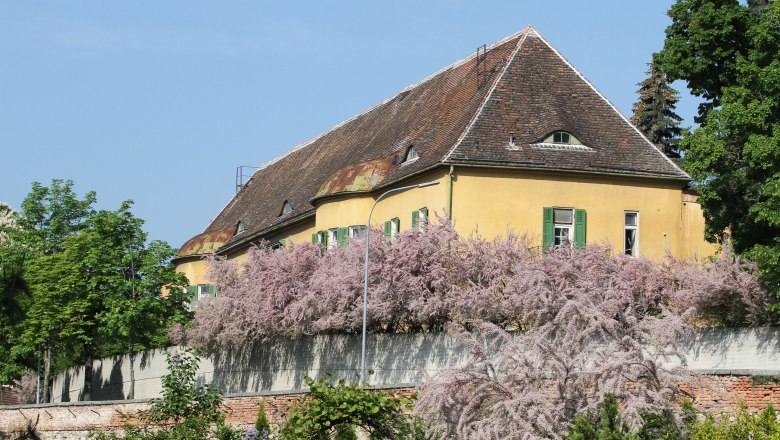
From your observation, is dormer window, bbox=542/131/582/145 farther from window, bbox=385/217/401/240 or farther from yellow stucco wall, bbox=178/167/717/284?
window, bbox=385/217/401/240

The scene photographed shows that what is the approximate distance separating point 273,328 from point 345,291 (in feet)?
13.4

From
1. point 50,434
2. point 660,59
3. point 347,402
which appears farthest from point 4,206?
point 347,402

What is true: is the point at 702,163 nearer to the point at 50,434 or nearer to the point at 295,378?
the point at 295,378

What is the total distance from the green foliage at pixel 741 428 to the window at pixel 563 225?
18.6 m

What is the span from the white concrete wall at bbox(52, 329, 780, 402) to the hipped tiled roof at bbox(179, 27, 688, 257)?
5.98 meters

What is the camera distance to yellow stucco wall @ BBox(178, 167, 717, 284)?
43719mm

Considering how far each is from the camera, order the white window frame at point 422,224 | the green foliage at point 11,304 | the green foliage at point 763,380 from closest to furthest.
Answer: the green foliage at point 763,380 < the white window frame at point 422,224 < the green foliage at point 11,304

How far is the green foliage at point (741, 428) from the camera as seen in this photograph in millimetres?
Result: 23859

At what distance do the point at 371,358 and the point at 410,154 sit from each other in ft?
29.2

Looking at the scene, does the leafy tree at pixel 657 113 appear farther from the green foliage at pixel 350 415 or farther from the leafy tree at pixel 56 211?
the green foliage at pixel 350 415

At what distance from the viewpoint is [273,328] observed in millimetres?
44969

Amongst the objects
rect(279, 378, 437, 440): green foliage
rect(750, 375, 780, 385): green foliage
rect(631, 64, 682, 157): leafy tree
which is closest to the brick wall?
rect(750, 375, 780, 385): green foliage

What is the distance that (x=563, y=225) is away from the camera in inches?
1736

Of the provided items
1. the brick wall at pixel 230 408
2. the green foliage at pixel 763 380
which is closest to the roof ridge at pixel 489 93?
the brick wall at pixel 230 408
